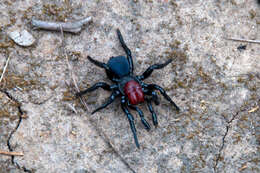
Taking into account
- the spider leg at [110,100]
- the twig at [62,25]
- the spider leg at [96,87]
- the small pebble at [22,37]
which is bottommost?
the spider leg at [110,100]

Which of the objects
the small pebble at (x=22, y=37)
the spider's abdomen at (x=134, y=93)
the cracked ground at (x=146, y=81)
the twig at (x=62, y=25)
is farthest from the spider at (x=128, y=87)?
the small pebble at (x=22, y=37)

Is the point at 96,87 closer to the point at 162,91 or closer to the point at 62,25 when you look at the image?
the point at 162,91

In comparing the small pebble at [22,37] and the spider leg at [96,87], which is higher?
the small pebble at [22,37]

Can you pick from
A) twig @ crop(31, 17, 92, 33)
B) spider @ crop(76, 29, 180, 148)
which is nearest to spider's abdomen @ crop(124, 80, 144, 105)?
spider @ crop(76, 29, 180, 148)

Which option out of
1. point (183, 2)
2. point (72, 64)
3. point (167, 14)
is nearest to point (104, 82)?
point (72, 64)

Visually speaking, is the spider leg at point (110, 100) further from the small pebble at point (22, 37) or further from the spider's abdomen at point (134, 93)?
the small pebble at point (22, 37)

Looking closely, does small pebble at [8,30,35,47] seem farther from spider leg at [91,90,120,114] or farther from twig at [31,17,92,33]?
spider leg at [91,90,120,114]

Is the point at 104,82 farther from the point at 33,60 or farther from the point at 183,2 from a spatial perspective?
the point at 183,2
